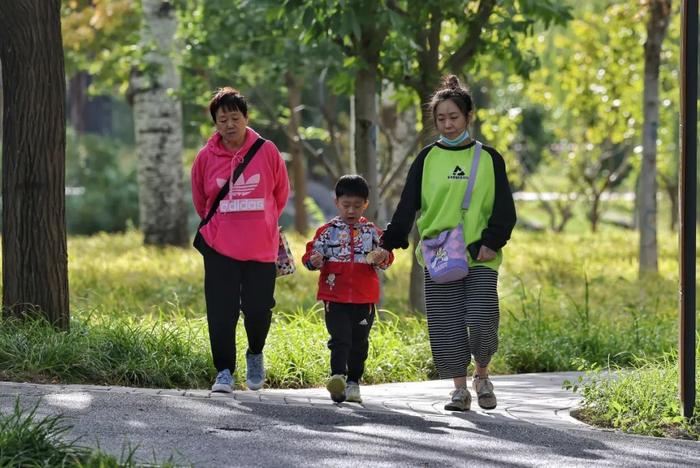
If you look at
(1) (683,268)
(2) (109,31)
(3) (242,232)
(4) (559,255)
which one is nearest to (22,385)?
(3) (242,232)

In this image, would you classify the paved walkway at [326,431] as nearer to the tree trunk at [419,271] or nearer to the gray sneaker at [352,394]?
the gray sneaker at [352,394]

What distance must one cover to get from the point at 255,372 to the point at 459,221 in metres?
1.63

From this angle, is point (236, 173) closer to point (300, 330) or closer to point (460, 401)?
point (460, 401)

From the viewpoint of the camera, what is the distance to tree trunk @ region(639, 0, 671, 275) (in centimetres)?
1741

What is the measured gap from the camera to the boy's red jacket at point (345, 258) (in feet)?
25.7

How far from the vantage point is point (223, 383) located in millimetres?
8039

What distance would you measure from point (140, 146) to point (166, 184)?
2.17 feet

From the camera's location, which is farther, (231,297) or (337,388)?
(231,297)

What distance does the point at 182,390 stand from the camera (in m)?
8.17

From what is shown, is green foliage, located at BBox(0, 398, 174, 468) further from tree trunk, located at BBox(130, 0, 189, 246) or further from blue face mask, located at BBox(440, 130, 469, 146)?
tree trunk, located at BBox(130, 0, 189, 246)

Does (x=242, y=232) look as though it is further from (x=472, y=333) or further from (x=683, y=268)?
(x=683, y=268)

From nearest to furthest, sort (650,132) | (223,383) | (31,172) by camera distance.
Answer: (223,383)
(31,172)
(650,132)

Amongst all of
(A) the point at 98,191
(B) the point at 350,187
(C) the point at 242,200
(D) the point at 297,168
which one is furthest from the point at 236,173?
(A) the point at 98,191

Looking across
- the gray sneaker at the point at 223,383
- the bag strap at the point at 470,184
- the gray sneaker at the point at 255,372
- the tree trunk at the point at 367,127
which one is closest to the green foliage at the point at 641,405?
the bag strap at the point at 470,184
